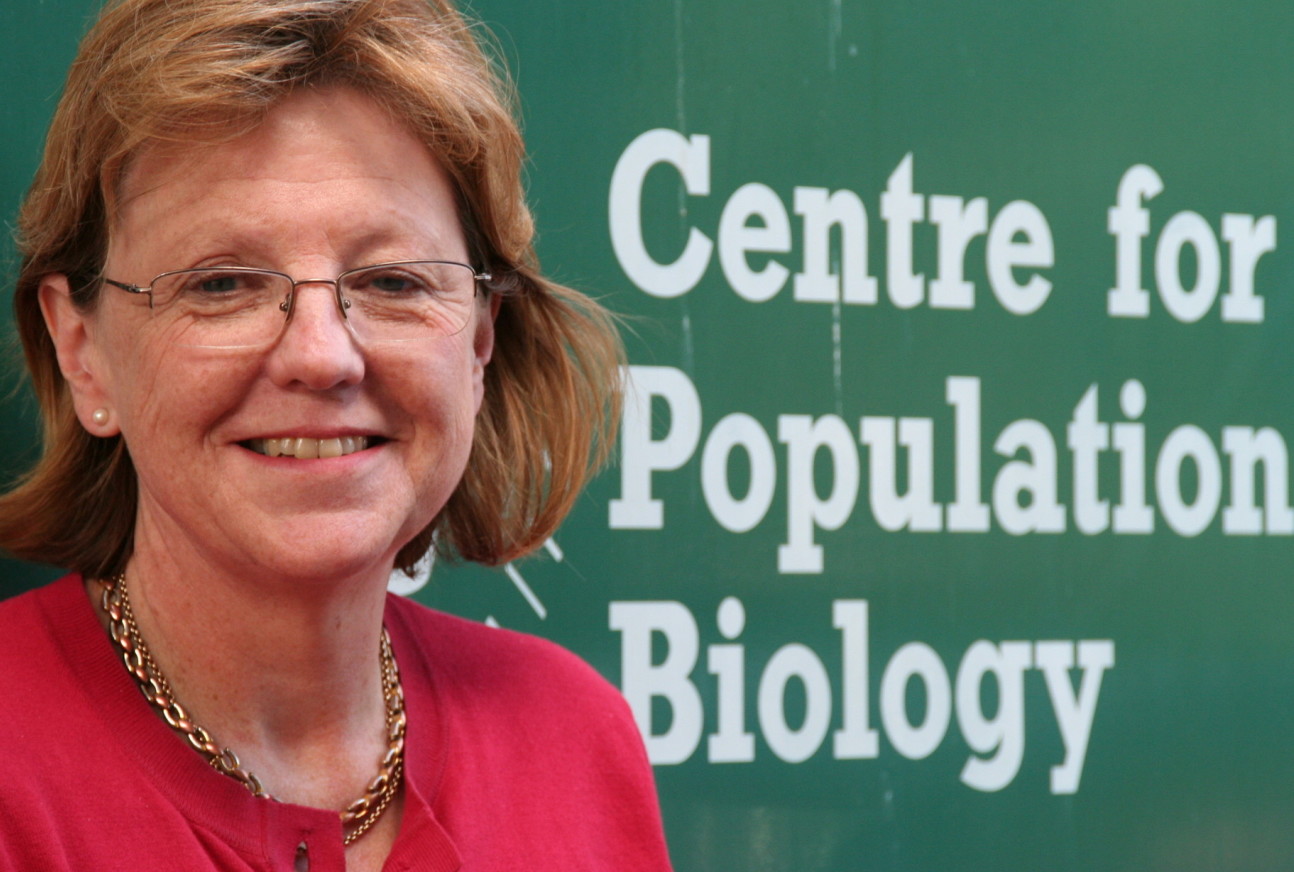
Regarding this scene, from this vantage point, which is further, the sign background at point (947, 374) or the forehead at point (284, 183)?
the sign background at point (947, 374)

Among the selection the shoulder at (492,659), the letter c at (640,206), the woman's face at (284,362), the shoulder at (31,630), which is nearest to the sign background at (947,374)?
the letter c at (640,206)

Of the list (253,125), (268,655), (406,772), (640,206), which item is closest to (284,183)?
(253,125)

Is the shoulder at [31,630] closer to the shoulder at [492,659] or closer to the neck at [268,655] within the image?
the neck at [268,655]

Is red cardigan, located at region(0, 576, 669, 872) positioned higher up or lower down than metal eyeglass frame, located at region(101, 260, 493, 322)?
lower down

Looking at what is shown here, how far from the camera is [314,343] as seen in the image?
3.54ft

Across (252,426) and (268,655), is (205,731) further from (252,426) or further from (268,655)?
(252,426)

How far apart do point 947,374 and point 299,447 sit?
0.92m

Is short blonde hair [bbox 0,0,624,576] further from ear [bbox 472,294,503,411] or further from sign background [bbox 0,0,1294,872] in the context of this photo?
sign background [bbox 0,0,1294,872]

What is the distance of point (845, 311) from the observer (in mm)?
1761

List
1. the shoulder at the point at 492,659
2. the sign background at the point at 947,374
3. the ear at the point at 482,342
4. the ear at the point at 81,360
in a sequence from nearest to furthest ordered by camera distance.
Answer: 1. the ear at the point at 81,360
2. the ear at the point at 482,342
3. the shoulder at the point at 492,659
4. the sign background at the point at 947,374

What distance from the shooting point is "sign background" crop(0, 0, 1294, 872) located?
5.46 feet

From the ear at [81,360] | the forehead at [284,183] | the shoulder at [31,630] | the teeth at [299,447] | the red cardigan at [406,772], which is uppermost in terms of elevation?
the forehead at [284,183]

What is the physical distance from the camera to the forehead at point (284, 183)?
43.2 inches

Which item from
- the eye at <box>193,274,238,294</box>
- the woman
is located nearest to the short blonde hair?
the woman
